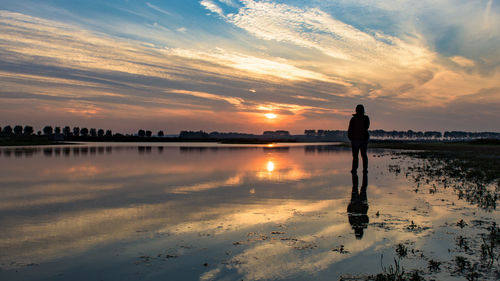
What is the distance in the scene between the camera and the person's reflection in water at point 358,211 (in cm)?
808

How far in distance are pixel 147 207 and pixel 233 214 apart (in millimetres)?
2930

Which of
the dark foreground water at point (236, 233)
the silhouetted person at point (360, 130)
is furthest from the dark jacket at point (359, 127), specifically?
the dark foreground water at point (236, 233)

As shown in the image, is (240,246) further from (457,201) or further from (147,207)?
(457,201)

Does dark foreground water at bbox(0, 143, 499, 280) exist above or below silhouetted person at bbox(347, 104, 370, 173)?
below

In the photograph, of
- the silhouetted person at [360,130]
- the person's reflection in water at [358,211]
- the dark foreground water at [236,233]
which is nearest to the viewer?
the dark foreground water at [236,233]

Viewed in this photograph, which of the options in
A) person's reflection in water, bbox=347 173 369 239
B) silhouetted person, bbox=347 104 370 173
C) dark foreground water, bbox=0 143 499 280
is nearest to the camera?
dark foreground water, bbox=0 143 499 280

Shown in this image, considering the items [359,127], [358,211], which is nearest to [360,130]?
[359,127]

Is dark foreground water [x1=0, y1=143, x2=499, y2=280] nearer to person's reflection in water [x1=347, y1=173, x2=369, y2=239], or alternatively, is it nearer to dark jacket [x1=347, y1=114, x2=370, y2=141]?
person's reflection in water [x1=347, y1=173, x2=369, y2=239]

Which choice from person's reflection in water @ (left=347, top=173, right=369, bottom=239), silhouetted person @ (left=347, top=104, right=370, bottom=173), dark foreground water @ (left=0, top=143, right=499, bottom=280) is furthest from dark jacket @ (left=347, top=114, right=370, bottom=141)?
dark foreground water @ (left=0, top=143, right=499, bottom=280)

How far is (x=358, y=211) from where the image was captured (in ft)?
32.9

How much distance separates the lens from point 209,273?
17.5 feet

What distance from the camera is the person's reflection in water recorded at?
26.5ft

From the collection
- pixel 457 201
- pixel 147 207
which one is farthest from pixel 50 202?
pixel 457 201

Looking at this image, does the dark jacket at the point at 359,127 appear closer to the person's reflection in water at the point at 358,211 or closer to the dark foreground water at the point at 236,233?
the person's reflection in water at the point at 358,211
